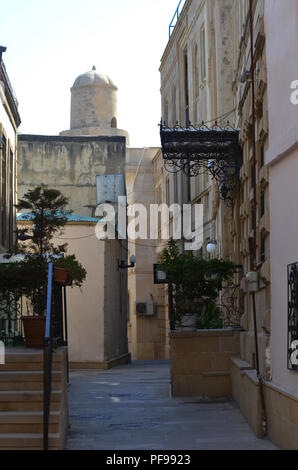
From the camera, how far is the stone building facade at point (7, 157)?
742 inches

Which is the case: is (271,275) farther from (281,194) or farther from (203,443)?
(203,443)

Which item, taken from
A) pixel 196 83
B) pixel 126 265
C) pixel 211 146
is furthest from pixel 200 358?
pixel 126 265

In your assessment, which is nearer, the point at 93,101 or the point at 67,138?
the point at 67,138

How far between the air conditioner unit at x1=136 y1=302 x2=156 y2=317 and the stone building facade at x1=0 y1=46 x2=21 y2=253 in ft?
60.3

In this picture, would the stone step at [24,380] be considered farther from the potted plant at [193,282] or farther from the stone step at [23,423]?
the potted plant at [193,282]

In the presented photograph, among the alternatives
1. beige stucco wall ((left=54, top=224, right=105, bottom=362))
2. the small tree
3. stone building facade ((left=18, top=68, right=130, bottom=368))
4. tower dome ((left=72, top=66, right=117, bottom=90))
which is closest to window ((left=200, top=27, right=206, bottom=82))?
stone building facade ((left=18, top=68, right=130, bottom=368))

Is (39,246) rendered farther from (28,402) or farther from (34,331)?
(28,402)

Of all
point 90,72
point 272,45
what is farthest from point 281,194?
point 90,72

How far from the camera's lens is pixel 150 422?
1178 centimetres

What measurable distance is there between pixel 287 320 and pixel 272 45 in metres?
3.44

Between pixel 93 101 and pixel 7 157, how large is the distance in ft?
64.3

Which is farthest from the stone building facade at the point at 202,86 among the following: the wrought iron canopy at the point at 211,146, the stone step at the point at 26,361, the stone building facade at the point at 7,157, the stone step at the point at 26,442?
the stone step at the point at 26,442

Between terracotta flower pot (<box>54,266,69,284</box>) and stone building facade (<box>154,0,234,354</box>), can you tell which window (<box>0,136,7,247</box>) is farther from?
terracotta flower pot (<box>54,266,69,284</box>)

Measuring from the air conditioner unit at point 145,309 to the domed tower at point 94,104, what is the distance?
815 cm
